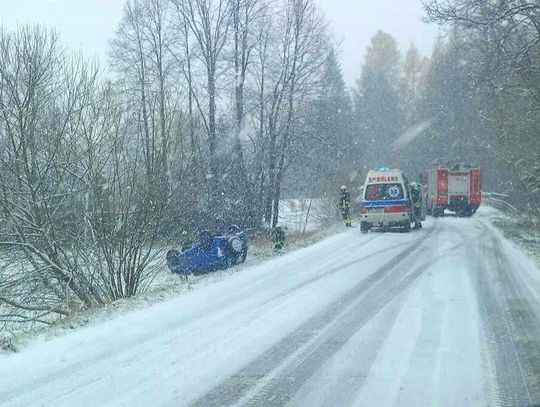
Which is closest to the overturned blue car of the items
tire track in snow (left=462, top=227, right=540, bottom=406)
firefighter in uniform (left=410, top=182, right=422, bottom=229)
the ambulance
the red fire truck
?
tire track in snow (left=462, top=227, right=540, bottom=406)

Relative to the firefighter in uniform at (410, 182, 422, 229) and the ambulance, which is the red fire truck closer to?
the firefighter in uniform at (410, 182, 422, 229)

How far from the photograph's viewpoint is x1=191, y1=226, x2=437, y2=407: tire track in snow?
522cm

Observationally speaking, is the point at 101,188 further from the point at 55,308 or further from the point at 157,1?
the point at 157,1

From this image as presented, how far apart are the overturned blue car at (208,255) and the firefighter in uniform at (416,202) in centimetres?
1128

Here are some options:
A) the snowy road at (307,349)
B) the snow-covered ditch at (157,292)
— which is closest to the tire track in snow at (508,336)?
the snowy road at (307,349)

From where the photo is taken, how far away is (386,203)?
878 inches

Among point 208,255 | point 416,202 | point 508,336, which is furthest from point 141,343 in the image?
point 416,202

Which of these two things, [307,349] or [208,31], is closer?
[307,349]

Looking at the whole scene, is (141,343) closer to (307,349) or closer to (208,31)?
(307,349)

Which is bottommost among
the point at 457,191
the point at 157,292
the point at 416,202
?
the point at 157,292

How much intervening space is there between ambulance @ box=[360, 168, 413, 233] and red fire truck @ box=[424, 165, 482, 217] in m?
13.3

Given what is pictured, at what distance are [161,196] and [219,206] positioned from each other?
10.6m

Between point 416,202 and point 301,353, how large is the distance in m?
20.1

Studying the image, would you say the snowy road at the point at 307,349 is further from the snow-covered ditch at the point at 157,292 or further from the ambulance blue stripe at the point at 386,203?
the ambulance blue stripe at the point at 386,203
